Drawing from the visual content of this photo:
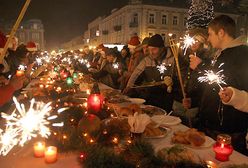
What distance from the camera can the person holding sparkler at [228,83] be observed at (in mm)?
2795

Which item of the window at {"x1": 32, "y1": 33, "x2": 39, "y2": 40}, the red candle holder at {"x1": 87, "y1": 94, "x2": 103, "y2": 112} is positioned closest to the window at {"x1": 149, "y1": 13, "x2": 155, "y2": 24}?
the red candle holder at {"x1": 87, "y1": 94, "x2": 103, "y2": 112}

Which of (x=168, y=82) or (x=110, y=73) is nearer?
(x=168, y=82)

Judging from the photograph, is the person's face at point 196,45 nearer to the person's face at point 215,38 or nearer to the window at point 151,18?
the person's face at point 215,38

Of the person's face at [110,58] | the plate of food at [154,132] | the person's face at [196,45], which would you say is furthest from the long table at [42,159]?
the person's face at [110,58]

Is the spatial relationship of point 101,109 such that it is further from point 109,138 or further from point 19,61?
point 19,61

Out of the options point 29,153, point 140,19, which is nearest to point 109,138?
point 29,153

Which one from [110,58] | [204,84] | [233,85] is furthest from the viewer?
[110,58]

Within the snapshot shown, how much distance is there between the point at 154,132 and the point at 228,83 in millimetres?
981

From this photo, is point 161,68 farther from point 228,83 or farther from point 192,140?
point 192,140

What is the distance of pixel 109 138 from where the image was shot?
7.41 ft

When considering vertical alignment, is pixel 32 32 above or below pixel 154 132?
above

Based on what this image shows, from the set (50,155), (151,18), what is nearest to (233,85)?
(50,155)

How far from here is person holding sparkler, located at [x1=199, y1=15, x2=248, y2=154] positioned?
279 centimetres

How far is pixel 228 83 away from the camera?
285 cm
